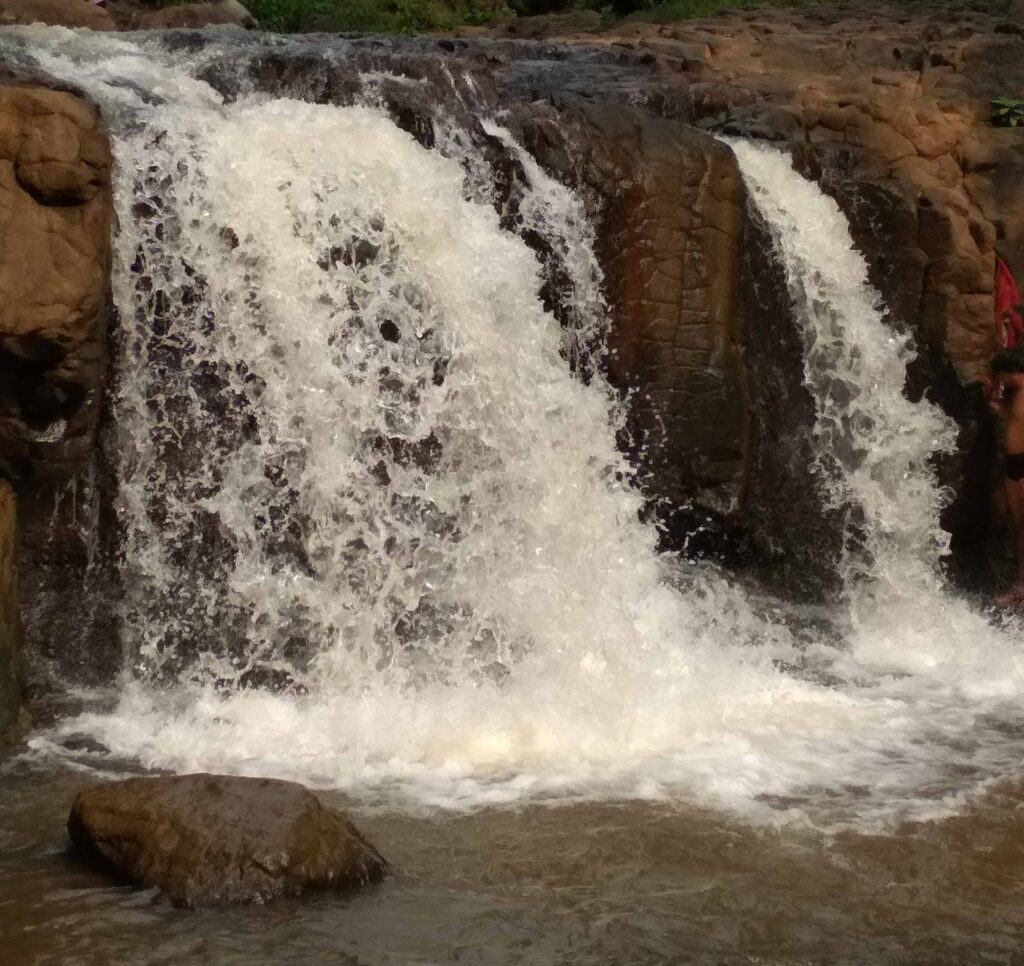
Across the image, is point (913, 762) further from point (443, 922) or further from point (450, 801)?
point (443, 922)

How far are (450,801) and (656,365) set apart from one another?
3.65m

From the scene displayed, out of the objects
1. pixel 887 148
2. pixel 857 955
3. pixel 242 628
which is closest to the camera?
pixel 857 955

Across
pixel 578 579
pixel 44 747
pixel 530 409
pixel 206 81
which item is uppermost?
pixel 206 81

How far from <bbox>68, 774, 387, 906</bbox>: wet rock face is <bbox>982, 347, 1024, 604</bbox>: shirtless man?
635 centimetres

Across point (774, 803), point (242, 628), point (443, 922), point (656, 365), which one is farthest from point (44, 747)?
point (656, 365)

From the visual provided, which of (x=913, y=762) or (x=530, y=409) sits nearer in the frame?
(x=913, y=762)

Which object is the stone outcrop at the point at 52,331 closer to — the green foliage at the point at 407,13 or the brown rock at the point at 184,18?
the brown rock at the point at 184,18

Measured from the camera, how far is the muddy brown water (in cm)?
368

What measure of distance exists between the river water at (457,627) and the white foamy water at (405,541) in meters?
0.02

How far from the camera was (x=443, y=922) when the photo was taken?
388cm

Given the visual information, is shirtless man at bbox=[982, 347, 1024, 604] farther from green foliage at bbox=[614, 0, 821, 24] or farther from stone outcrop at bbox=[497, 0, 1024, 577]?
green foliage at bbox=[614, 0, 821, 24]

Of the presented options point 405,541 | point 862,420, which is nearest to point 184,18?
point 862,420

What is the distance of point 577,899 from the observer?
4102mm

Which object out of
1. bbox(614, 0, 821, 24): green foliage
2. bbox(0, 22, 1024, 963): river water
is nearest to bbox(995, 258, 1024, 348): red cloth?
bbox(0, 22, 1024, 963): river water
